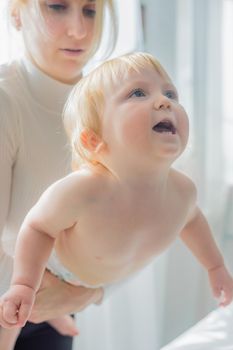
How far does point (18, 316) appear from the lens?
51 centimetres

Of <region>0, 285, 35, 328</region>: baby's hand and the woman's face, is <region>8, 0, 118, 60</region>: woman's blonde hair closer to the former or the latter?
the woman's face

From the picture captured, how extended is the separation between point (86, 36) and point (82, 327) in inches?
26.6

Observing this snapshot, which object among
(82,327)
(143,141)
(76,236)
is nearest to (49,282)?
(76,236)

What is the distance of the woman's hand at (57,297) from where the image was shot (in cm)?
63

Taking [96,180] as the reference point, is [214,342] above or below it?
below

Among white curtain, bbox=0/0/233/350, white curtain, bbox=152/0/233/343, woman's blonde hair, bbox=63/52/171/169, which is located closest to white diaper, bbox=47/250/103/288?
woman's blonde hair, bbox=63/52/171/169

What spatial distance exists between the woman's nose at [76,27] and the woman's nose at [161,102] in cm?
13

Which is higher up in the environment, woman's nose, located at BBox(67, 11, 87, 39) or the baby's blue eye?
woman's nose, located at BBox(67, 11, 87, 39)

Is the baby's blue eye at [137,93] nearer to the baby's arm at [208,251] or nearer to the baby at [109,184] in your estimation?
the baby at [109,184]

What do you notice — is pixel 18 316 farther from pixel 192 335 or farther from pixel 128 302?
pixel 128 302

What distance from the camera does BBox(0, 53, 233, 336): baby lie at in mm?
517

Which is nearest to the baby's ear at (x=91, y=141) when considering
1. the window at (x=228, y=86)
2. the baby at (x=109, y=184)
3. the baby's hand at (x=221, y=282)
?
the baby at (x=109, y=184)

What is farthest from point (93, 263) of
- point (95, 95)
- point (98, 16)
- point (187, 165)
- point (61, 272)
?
point (187, 165)

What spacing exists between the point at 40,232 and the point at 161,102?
0.54 ft
